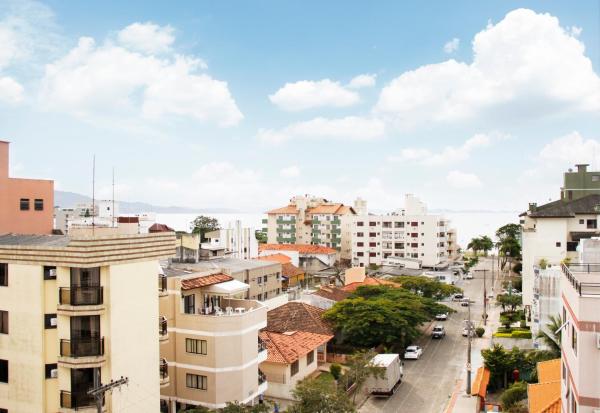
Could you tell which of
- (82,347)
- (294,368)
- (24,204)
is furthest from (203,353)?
(24,204)

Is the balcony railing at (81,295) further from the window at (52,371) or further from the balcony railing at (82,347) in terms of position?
the window at (52,371)

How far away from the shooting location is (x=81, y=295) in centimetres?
2169

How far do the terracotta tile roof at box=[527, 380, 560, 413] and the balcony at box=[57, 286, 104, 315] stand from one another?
18821 millimetres

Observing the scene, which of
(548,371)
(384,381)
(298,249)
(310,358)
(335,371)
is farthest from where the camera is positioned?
(298,249)

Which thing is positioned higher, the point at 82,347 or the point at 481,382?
the point at 82,347

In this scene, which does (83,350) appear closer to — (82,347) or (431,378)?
(82,347)

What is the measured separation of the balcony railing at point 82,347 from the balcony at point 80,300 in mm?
1239

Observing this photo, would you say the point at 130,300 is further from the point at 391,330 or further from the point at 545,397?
the point at 391,330

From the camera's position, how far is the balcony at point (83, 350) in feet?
70.7

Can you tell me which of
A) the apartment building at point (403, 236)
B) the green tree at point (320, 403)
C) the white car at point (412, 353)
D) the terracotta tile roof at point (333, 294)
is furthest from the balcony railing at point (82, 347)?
the apartment building at point (403, 236)

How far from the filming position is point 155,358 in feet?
79.5

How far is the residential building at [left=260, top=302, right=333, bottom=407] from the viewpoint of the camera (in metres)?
34.6

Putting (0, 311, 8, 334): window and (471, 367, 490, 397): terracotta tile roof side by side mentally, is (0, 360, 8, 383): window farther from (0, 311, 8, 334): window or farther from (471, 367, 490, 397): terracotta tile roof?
(471, 367, 490, 397): terracotta tile roof

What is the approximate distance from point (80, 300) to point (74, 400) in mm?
4077
